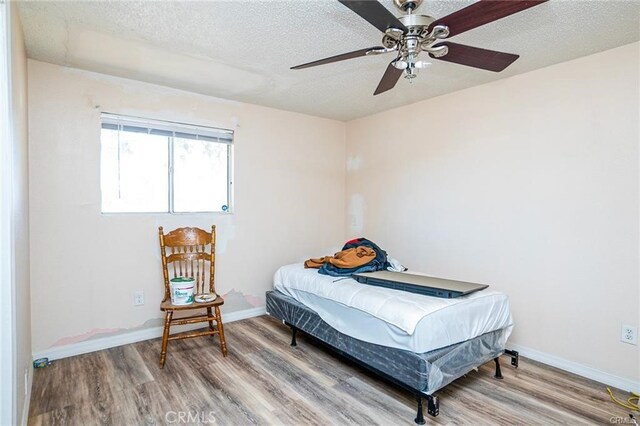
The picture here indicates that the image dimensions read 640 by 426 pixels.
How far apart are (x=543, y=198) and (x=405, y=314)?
1.62m

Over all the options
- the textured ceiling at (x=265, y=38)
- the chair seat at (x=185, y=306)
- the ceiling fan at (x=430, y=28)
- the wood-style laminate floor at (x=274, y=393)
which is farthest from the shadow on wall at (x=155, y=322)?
the ceiling fan at (x=430, y=28)

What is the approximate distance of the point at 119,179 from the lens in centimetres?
307

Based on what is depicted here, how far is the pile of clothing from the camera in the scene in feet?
9.59

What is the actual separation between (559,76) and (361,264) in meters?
2.11

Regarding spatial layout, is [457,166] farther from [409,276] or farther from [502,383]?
[502,383]

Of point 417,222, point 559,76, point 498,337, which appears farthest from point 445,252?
point 559,76

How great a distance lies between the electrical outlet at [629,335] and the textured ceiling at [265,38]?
6.25 ft

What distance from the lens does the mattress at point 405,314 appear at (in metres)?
2.00

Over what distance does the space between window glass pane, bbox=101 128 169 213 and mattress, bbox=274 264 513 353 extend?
5.75 feet

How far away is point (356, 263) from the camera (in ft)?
9.66

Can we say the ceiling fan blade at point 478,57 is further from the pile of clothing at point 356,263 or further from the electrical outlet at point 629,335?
the electrical outlet at point 629,335

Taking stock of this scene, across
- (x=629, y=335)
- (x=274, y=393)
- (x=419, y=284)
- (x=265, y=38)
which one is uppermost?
(x=265, y=38)

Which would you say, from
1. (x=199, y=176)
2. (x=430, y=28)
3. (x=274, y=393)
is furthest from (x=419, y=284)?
(x=199, y=176)

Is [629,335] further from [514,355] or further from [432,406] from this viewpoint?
[432,406]
